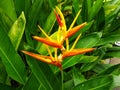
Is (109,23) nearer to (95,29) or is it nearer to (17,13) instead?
(95,29)

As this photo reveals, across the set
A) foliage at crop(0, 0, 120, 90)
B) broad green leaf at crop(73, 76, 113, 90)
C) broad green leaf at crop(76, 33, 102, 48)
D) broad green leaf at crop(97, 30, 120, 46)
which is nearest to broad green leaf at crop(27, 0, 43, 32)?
foliage at crop(0, 0, 120, 90)

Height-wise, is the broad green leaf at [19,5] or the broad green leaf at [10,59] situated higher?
the broad green leaf at [19,5]

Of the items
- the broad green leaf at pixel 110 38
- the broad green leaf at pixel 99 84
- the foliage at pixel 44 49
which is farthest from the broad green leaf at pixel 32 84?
the broad green leaf at pixel 110 38

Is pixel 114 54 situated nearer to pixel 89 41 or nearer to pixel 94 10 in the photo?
pixel 94 10

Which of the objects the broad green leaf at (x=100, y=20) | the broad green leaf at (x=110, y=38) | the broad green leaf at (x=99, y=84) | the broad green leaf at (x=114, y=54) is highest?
the broad green leaf at (x=99, y=84)

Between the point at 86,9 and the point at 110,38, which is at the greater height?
the point at 86,9

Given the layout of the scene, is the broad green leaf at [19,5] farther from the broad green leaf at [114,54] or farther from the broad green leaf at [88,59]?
the broad green leaf at [114,54]

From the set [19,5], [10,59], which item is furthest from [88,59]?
[10,59]
